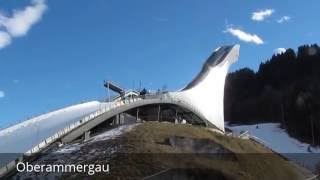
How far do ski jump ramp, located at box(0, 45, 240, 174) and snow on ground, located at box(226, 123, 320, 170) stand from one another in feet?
14.2

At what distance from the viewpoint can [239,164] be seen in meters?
29.9

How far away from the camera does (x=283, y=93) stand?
9300 centimetres

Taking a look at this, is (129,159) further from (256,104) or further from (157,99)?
(256,104)

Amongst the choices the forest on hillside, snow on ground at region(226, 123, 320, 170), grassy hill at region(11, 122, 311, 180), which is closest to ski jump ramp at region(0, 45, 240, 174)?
grassy hill at region(11, 122, 311, 180)

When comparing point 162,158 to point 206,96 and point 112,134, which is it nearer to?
point 112,134

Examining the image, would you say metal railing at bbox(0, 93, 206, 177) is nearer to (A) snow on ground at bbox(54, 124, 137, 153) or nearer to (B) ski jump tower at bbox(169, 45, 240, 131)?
(A) snow on ground at bbox(54, 124, 137, 153)

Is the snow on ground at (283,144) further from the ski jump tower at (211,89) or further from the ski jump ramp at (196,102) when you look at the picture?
the ski jump ramp at (196,102)

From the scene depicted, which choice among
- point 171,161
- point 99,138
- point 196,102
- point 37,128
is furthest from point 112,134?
point 196,102

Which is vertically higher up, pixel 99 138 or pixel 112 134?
pixel 112 134

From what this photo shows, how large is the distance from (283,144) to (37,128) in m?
37.3

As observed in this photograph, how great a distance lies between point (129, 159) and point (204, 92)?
126 ft

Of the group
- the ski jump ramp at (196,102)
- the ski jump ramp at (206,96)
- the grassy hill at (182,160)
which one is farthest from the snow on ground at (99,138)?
the ski jump ramp at (206,96)

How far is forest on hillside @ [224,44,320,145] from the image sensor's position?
7938 centimetres

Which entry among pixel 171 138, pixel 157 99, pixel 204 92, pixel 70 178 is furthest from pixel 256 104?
pixel 70 178
